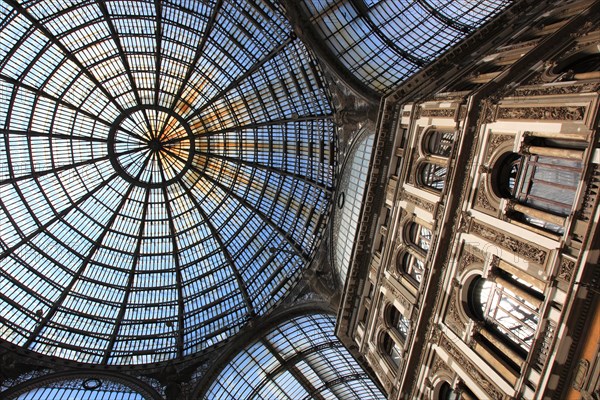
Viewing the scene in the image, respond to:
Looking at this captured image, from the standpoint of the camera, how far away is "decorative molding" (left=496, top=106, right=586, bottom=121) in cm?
1320

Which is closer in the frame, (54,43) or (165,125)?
(54,43)

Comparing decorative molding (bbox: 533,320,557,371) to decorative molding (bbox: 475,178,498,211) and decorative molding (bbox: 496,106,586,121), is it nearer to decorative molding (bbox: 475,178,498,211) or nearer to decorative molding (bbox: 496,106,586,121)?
decorative molding (bbox: 475,178,498,211)

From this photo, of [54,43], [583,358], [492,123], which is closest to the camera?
[583,358]

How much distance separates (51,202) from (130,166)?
21.7ft

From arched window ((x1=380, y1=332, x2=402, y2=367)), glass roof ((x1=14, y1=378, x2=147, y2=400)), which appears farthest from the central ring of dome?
arched window ((x1=380, y1=332, x2=402, y2=367))

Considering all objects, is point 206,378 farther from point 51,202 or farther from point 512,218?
point 512,218

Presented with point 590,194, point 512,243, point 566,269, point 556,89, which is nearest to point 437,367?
point 512,243

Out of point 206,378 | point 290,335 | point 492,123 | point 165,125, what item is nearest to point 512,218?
point 492,123

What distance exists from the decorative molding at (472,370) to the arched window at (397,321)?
3567mm

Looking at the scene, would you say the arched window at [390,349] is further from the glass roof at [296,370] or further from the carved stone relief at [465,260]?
the glass roof at [296,370]

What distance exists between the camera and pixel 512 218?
15367 millimetres

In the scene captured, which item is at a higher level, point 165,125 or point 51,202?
point 165,125

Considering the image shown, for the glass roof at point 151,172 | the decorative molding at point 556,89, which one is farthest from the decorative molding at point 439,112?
the glass roof at point 151,172

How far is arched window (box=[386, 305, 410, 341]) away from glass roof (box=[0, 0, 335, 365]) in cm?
1275
